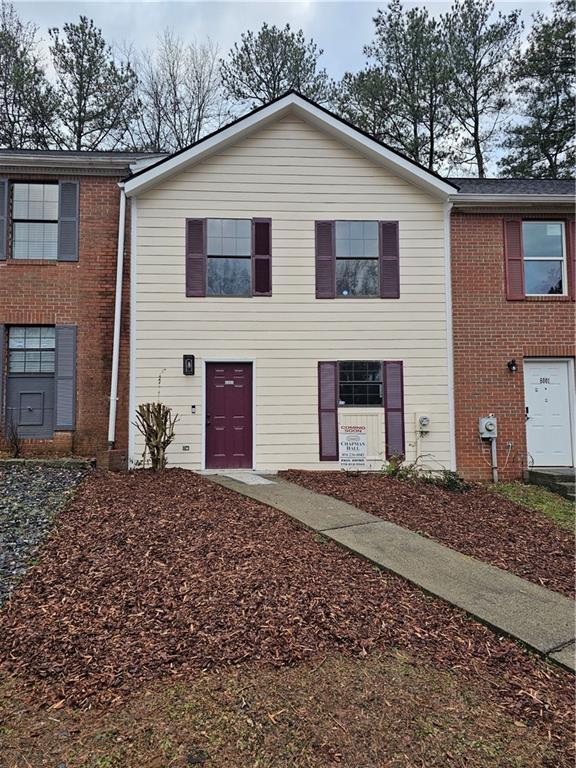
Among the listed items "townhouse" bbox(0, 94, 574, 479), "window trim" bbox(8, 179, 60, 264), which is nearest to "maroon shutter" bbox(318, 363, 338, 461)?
"townhouse" bbox(0, 94, 574, 479)

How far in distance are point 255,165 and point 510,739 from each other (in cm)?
919

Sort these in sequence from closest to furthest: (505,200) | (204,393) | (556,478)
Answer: (556,478) → (204,393) → (505,200)

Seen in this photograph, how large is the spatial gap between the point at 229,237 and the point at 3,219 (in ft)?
13.7

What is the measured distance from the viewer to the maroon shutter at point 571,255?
936 cm

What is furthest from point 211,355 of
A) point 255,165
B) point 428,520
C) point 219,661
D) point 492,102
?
point 492,102

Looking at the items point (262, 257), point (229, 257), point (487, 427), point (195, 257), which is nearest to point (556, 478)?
point (487, 427)

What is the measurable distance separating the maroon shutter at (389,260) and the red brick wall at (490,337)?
1.13 metres

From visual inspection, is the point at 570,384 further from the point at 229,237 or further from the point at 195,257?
the point at 195,257

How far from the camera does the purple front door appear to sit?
877 centimetres

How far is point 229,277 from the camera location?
355 inches

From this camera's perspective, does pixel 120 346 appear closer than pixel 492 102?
Yes

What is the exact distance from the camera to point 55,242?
8.97 metres

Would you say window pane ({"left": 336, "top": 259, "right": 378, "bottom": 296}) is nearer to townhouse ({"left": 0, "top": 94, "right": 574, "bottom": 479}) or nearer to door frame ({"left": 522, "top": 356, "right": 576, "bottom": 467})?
townhouse ({"left": 0, "top": 94, "right": 574, "bottom": 479})

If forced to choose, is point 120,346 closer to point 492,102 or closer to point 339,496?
point 339,496
